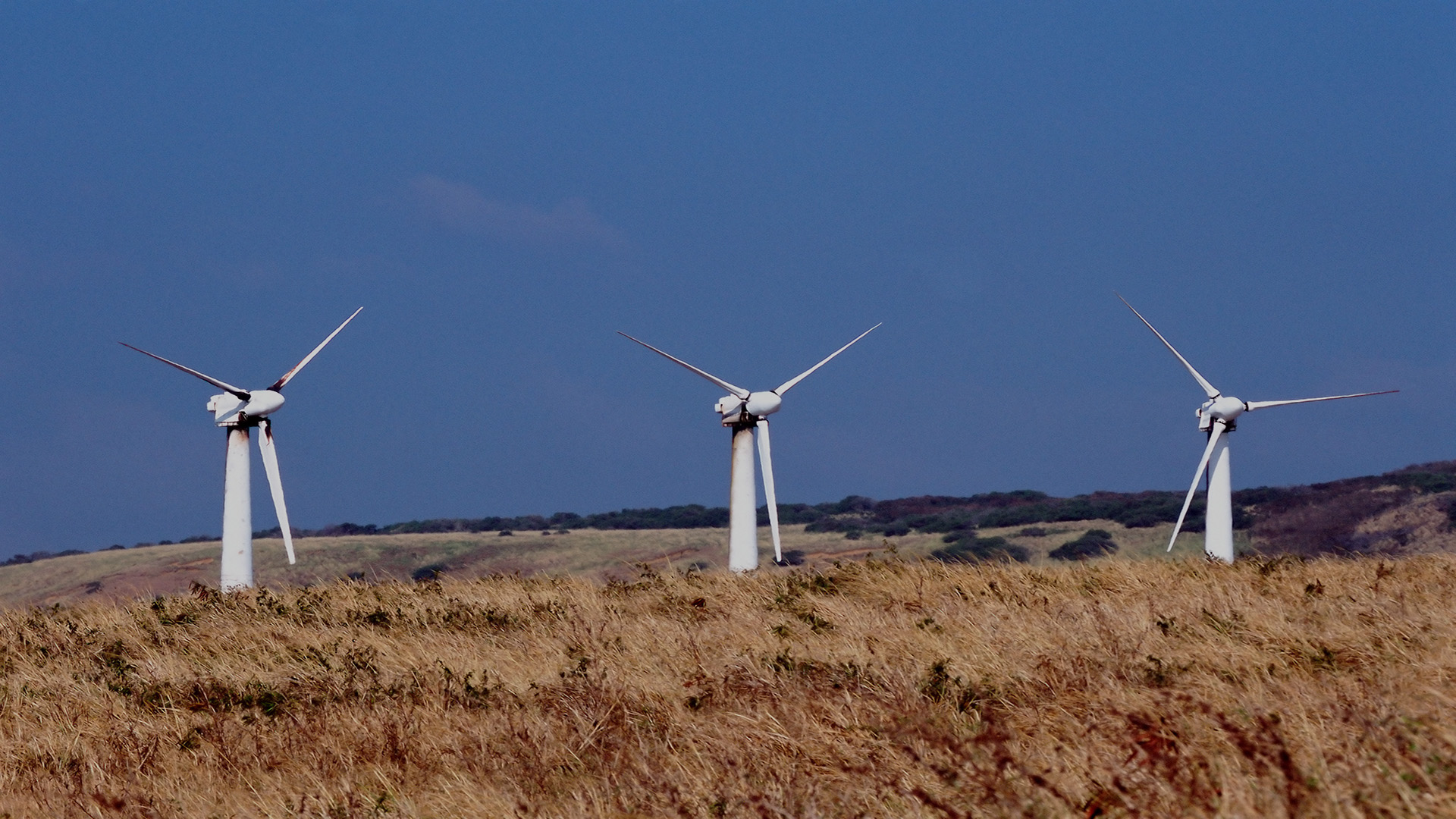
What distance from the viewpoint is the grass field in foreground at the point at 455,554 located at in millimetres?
64500

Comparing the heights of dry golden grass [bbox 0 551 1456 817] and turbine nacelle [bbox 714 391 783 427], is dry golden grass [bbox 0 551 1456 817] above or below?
below

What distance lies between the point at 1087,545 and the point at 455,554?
33791 millimetres

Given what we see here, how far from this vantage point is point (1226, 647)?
10664 millimetres

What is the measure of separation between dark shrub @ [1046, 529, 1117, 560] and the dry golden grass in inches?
1777

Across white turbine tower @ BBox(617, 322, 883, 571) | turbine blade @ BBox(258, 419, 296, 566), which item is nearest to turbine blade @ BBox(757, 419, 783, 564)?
white turbine tower @ BBox(617, 322, 883, 571)

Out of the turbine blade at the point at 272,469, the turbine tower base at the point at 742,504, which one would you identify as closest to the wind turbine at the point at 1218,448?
the turbine tower base at the point at 742,504

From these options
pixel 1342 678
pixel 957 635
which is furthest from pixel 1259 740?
pixel 957 635

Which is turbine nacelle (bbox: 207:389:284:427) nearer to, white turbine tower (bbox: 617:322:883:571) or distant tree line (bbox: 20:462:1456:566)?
white turbine tower (bbox: 617:322:883:571)

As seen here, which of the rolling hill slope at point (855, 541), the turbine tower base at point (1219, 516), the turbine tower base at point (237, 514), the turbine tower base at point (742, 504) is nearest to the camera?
the turbine tower base at point (237, 514)

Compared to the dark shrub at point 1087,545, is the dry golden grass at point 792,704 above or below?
above

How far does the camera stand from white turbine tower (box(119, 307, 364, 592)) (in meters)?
26.8

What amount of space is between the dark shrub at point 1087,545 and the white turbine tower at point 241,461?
40115 millimetres

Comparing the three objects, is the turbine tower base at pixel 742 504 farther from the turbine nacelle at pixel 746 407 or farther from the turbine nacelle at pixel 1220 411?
the turbine nacelle at pixel 1220 411

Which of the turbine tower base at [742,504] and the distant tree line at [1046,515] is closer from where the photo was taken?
the turbine tower base at [742,504]
